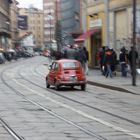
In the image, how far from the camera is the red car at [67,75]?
1122 inches

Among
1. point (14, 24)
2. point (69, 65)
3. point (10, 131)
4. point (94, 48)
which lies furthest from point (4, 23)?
point (10, 131)

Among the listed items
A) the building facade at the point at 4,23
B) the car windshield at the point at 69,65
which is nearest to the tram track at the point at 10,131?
the car windshield at the point at 69,65

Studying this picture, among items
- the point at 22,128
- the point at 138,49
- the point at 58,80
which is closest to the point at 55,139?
the point at 22,128

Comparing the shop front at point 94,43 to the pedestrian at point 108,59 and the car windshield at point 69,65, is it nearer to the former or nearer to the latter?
the pedestrian at point 108,59

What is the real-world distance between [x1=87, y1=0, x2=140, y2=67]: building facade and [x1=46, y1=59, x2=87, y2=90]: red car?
19.9ft

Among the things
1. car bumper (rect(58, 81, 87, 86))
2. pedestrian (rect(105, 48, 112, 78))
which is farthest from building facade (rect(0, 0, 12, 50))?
car bumper (rect(58, 81, 87, 86))

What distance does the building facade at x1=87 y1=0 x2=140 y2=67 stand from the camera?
4019 cm

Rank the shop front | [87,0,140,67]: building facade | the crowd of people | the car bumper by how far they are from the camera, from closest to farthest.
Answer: the car bumper, the crowd of people, [87,0,140,67]: building facade, the shop front

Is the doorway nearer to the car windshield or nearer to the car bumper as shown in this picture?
the car windshield

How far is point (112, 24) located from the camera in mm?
43906

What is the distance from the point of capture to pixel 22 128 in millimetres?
14438

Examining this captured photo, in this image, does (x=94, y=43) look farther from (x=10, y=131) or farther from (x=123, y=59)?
(x=10, y=131)

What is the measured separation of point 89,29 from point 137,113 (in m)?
32.9

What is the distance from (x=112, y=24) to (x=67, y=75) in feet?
52.5
